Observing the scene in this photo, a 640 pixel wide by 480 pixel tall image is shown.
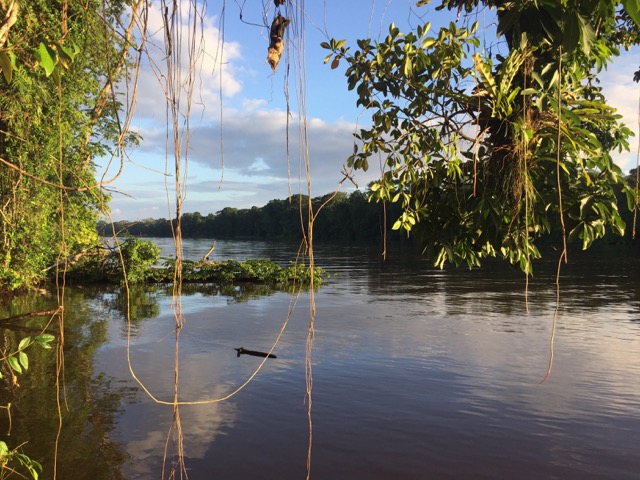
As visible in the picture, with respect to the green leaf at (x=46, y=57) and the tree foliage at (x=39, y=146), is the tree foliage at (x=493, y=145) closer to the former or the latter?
the green leaf at (x=46, y=57)

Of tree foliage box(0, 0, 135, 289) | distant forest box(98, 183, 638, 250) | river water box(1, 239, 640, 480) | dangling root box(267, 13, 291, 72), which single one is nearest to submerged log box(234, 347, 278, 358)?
river water box(1, 239, 640, 480)

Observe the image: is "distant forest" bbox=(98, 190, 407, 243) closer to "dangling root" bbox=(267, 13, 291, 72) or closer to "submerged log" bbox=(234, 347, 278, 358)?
"submerged log" bbox=(234, 347, 278, 358)

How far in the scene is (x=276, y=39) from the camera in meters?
2.14

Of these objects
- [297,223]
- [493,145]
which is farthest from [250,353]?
[297,223]

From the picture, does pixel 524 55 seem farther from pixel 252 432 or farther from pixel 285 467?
pixel 252 432

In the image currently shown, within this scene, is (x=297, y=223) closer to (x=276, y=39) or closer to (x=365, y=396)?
(x=365, y=396)

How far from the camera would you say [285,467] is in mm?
6090

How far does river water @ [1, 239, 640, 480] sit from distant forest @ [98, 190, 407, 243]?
37.5 meters

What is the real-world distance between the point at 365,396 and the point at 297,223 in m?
82.4

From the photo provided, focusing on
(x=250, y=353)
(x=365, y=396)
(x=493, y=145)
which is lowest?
(x=365, y=396)

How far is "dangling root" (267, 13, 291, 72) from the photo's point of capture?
2.14 m

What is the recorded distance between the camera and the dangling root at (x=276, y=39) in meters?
2.14

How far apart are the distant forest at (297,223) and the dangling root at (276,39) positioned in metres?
49.3

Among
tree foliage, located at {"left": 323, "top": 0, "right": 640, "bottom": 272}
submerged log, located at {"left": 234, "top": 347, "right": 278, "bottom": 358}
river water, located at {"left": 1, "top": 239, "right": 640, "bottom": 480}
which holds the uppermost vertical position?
tree foliage, located at {"left": 323, "top": 0, "right": 640, "bottom": 272}
